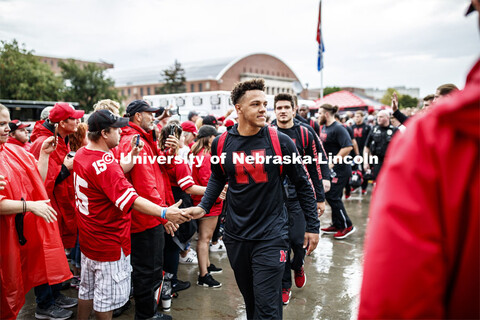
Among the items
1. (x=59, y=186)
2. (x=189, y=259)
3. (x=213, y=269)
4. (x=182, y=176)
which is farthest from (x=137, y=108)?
(x=189, y=259)

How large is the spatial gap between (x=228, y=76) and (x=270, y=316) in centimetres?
6119

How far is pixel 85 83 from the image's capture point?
4119cm

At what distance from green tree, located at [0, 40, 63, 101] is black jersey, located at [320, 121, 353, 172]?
3132cm

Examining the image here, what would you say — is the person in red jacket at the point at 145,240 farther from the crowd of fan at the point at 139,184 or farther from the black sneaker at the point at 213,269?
the black sneaker at the point at 213,269

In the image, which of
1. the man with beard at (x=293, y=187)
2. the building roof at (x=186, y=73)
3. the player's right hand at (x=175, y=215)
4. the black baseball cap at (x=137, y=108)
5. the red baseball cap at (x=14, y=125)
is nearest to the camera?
the player's right hand at (x=175, y=215)

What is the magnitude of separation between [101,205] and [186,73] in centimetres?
6422

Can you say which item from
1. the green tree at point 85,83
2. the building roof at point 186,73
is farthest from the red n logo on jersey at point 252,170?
the building roof at point 186,73

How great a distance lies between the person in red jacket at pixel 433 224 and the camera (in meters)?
0.94

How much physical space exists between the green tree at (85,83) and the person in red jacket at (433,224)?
143 ft

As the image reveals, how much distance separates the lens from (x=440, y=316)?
38.8 inches

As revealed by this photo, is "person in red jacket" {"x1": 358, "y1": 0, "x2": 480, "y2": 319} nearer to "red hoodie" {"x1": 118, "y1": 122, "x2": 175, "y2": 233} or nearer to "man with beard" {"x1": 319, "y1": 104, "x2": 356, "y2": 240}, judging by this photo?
"red hoodie" {"x1": 118, "y1": 122, "x2": 175, "y2": 233}

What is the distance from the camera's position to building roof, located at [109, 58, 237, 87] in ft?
203

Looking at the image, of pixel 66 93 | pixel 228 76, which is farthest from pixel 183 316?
pixel 228 76

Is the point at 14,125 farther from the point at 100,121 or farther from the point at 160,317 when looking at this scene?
the point at 160,317
